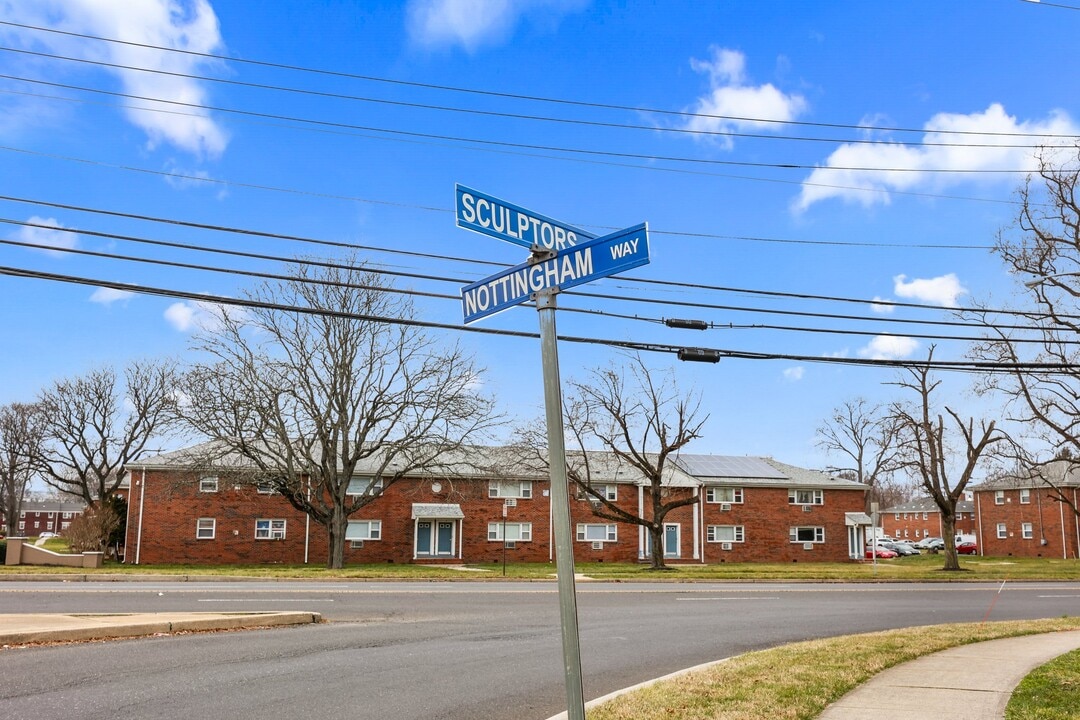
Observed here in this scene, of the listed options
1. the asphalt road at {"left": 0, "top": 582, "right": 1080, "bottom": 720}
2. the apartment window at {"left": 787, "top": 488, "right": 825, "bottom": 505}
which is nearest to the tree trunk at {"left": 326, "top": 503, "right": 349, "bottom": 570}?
the asphalt road at {"left": 0, "top": 582, "right": 1080, "bottom": 720}

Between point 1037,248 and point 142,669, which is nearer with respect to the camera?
point 142,669

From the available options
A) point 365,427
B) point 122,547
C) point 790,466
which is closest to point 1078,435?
point 790,466

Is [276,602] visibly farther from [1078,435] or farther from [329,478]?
[1078,435]

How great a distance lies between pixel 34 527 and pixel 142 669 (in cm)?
15785

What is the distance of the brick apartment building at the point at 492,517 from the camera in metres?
44.2

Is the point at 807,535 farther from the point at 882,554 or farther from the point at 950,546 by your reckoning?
the point at 882,554

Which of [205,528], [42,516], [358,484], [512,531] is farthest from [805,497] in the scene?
[42,516]

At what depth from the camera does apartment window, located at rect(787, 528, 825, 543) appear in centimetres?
5388

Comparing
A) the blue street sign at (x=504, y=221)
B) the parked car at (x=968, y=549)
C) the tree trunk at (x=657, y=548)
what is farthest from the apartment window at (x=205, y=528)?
the parked car at (x=968, y=549)

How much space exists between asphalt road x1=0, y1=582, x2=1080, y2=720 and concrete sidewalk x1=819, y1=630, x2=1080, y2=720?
2776 mm

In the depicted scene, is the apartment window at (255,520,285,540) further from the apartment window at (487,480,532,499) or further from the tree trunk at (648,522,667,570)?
the tree trunk at (648,522,667,570)

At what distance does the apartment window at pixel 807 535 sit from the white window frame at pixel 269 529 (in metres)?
30.0

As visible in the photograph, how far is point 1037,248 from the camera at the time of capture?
31.3 meters

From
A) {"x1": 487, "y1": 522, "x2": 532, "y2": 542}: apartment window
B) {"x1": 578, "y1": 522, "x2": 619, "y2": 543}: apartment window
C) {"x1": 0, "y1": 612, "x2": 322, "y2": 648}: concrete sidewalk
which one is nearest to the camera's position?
{"x1": 0, "y1": 612, "x2": 322, "y2": 648}: concrete sidewalk
